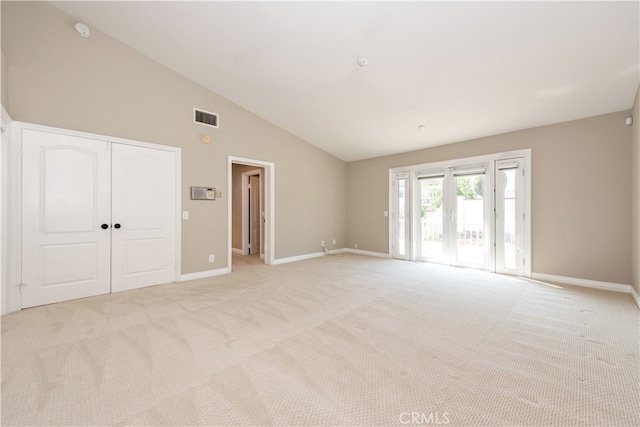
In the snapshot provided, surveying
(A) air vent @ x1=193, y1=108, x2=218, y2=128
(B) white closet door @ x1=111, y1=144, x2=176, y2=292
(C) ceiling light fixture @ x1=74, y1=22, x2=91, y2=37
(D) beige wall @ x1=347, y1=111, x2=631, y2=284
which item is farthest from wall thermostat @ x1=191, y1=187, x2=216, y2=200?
(D) beige wall @ x1=347, y1=111, x2=631, y2=284

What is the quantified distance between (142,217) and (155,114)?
1.61 metres

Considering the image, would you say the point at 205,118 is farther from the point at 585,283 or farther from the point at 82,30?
the point at 585,283

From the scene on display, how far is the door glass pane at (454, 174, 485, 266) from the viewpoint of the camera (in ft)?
17.0

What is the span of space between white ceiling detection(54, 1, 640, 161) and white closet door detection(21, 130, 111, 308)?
1.78 meters

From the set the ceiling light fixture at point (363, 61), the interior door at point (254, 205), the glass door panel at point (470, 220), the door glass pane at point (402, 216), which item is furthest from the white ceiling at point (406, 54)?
the interior door at point (254, 205)

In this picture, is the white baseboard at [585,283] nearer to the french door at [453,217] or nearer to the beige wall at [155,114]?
the french door at [453,217]

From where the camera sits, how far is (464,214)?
17.7ft

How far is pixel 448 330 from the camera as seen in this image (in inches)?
103

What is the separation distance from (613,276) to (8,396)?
664cm

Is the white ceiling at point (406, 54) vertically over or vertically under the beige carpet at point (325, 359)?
over

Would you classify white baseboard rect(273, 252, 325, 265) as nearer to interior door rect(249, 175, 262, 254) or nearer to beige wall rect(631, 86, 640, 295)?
interior door rect(249, 175, 262, 254)

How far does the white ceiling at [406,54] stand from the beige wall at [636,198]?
336mm

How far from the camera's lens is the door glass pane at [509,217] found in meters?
4.75

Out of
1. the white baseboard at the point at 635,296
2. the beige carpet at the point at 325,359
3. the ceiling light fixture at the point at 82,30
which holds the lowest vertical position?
the beige carpet at the point at 325,359
